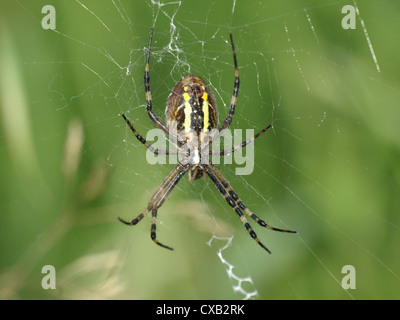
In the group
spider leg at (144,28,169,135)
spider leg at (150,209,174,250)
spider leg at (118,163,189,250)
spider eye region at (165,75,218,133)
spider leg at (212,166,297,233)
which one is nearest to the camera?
spider eye region at (165,75,218,133)

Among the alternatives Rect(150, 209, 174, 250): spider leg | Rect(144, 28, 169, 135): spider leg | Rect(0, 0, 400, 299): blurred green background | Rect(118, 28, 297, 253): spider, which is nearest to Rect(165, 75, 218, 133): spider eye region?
Rect(118, 28, 297, 253): spider

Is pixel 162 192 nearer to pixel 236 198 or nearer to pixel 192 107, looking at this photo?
pixel 236 198

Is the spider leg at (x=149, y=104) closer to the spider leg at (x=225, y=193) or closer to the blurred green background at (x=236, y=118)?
the blurred green background at (x=236, y=118)

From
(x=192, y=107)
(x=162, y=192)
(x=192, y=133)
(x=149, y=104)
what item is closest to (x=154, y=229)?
(x=162, y=192)

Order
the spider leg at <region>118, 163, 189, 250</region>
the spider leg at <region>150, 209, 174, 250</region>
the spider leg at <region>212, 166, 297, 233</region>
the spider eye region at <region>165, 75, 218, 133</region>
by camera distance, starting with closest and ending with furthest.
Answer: the spider eye region at <region>165, 75, 218, 133</region> → the spider leg at <region>150, 209, 174, 250</region> → the spider leg at <region>212, 166, 297, 233</region> → the spider leg at <region>118, 163, 189, 250</region>

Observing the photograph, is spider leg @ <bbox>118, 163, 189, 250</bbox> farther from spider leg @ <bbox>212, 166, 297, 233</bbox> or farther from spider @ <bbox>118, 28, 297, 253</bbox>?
spider leg @ <bbox>212, 166, 297, 233</bbox>

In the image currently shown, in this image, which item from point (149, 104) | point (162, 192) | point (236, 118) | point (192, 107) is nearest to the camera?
point (192, 107)
